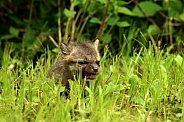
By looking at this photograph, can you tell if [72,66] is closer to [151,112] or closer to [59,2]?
[151,112]

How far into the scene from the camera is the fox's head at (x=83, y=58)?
712 centimetres

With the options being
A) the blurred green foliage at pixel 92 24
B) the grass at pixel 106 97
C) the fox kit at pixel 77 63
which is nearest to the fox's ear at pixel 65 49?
the fox kit at pixel 77 63

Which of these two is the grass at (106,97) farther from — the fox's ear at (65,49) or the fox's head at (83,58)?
the fox's ear at (65,49)

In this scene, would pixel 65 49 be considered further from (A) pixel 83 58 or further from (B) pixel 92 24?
(B) pixel 92 24

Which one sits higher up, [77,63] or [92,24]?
[92,24]

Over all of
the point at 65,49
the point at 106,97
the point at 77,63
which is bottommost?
the point at 106,97

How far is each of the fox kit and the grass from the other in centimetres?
15

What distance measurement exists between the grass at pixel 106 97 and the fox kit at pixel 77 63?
153 millimetres

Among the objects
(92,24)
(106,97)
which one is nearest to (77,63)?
(106,97)

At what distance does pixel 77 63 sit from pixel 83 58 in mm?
237

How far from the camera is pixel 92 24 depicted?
11.1 meters

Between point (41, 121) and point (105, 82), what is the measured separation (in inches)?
63.3

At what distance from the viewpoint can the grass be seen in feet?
18.9

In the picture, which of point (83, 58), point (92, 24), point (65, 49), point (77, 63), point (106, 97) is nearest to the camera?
point (106, 97)
